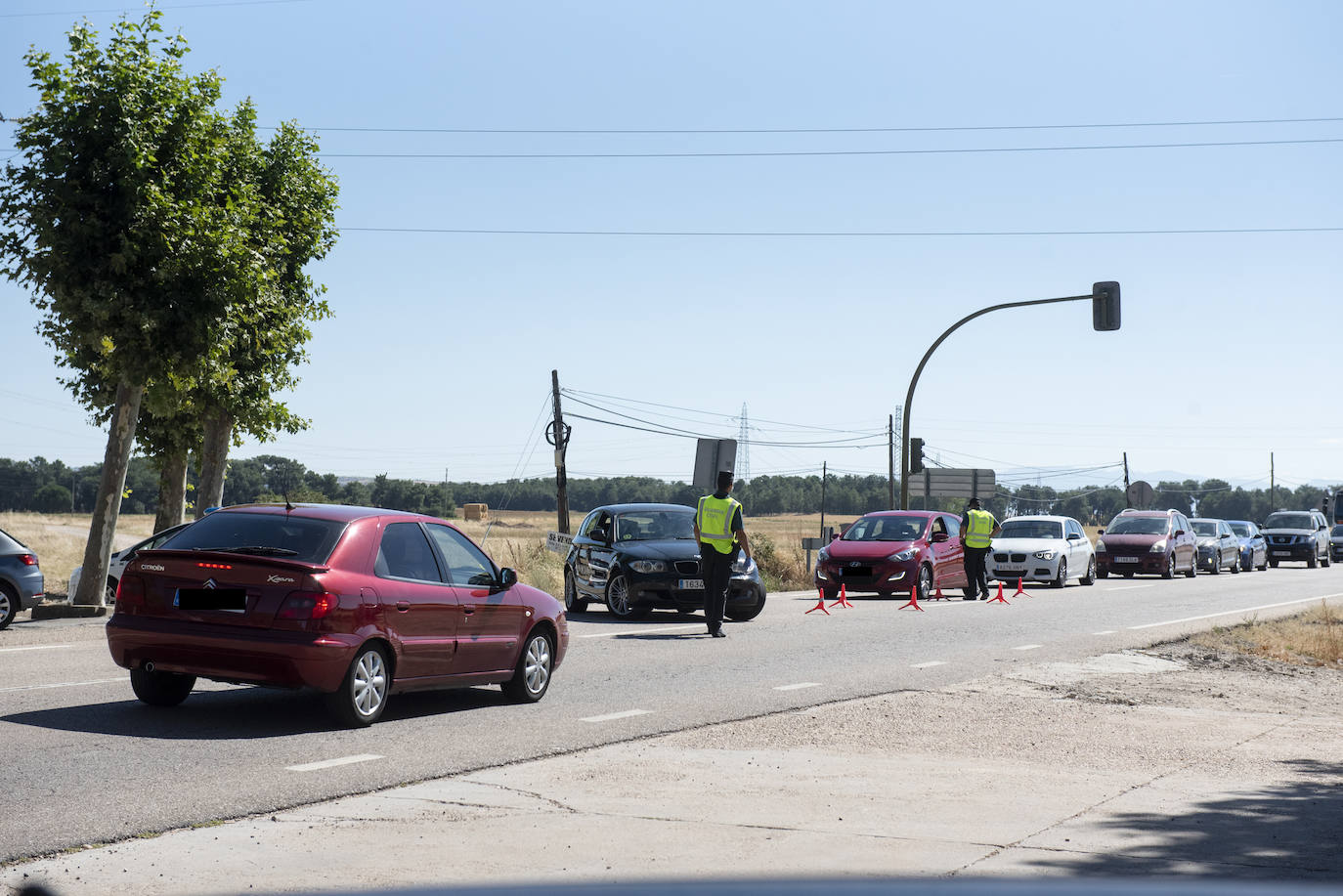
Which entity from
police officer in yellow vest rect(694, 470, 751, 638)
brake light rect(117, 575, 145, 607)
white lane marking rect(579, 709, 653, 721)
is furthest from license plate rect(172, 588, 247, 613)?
police officer in yellow vest rect(694, 470, 751, 638)

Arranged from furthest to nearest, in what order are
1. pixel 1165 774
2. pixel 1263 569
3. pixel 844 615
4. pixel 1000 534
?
pixel 1263 569
pixel 1000 534
pixel 844 615
pixel 1165 774

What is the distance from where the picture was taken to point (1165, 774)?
8148 millimetres

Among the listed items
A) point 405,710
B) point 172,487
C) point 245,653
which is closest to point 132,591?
point 245,653

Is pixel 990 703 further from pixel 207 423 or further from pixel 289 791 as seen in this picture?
pixel 207 423

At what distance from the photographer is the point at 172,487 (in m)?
28.9

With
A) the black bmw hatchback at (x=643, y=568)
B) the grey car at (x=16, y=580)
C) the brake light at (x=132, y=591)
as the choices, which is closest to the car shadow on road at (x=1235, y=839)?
the brake light at (x=132, y=591)

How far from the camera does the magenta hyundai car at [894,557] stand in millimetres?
25000

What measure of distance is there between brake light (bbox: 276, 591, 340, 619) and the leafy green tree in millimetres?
9803

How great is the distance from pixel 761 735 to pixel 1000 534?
24887 millimetres

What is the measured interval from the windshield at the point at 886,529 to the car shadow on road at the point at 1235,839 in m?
18.4

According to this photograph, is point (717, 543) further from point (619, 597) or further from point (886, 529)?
point (886, 529)

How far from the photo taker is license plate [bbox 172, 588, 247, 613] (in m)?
9.23

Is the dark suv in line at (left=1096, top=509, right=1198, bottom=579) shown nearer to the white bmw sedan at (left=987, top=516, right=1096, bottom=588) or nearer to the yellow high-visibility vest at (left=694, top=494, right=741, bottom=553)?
the white bmw sedan at (left=987, top=516, right=1096, bottom=588)

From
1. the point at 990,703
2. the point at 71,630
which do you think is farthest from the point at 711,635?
the point at 71,630
